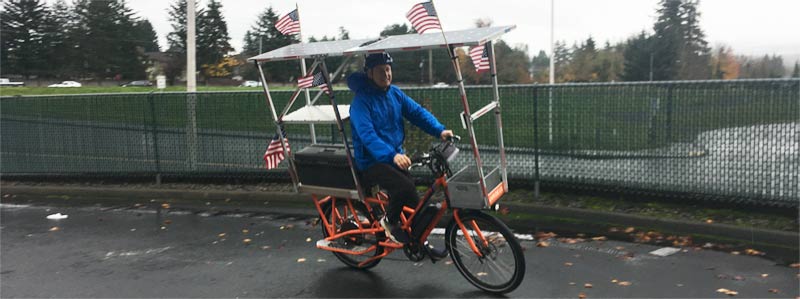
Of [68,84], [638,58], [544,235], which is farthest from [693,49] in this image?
[544,235]

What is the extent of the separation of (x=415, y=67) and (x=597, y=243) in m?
16.4

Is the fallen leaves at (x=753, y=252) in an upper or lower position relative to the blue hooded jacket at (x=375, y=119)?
lower

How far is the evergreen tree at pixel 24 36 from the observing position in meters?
18.3

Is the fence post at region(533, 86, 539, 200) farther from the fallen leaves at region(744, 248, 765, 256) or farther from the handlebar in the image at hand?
the handlebar

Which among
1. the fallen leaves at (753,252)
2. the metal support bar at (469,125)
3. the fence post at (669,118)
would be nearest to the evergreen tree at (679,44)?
the fence post at (669,118)

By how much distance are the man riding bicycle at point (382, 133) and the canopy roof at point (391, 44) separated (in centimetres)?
18

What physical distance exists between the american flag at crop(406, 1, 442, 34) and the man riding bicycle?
25.4 inches

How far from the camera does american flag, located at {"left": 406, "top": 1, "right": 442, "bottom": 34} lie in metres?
4.22

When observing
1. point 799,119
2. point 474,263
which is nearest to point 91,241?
point 474,263

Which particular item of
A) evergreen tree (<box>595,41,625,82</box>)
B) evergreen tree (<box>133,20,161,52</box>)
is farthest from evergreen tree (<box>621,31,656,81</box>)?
evergreen tree (<box>133,20,161,52</box>)

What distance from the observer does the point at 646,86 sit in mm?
7348

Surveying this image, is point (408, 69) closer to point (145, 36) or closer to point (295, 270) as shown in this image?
point (145, 36)

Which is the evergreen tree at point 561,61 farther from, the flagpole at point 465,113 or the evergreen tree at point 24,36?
the flagpole at point 465,113

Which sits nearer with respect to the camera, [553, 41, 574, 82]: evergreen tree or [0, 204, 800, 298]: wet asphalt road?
[0, 204, 800, 298]: wet asphalt road
